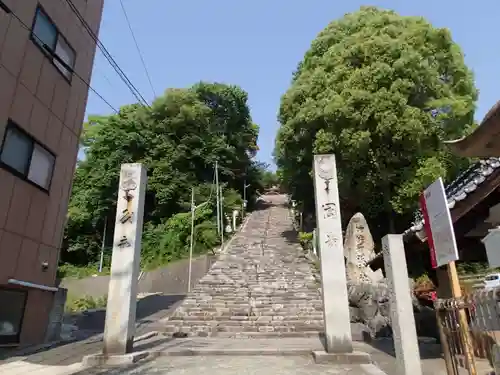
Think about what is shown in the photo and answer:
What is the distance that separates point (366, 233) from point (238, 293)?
6066mm

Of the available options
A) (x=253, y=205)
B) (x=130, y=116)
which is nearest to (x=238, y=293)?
(x=130, y=116)

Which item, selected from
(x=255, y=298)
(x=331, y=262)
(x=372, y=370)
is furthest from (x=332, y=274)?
(x=255, y=298)

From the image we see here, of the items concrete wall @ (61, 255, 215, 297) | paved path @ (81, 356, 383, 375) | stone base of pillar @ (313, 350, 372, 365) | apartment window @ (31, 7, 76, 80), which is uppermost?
apartment window @ (31, 7, 76, 80)

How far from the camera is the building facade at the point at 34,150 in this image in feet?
27.8

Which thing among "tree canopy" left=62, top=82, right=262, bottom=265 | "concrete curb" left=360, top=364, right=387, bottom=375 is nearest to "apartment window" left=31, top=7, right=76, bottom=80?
"concrete curb" left=360, top=364, right=387, bottom=375

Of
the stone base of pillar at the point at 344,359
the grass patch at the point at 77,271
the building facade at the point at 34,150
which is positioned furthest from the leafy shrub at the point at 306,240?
the stone base of pillar at the point at 344,359

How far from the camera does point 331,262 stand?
25.5 ft

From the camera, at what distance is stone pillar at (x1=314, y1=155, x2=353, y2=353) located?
733 cm

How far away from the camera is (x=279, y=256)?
69.0 feet

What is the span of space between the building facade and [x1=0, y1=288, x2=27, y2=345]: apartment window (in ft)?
0.07

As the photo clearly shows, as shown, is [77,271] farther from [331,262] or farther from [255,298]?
[331,262]

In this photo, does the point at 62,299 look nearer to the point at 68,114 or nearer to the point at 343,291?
the point at 68,114

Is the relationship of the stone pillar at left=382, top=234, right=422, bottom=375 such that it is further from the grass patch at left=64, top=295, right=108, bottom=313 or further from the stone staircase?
the grass patch at left=64, top=295, right=108, bottom=313

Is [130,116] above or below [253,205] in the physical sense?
above
